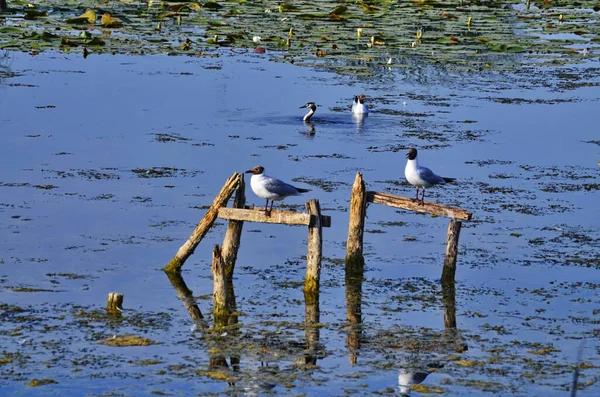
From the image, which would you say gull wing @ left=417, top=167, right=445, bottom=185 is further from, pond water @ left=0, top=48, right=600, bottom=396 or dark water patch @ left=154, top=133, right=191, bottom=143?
dark water patch @ left=154, top=133, right=191, bottom=143

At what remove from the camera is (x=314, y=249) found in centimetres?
1299

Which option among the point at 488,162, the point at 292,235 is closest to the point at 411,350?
the point at 292,235

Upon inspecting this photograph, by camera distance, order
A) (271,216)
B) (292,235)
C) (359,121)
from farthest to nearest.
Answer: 1. (359,121)
2. (292,235)
3. (271,216)

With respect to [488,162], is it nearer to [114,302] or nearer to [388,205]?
[388,205]

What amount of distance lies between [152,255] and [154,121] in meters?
8.57

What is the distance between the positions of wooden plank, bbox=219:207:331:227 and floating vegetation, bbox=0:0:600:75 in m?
16.3

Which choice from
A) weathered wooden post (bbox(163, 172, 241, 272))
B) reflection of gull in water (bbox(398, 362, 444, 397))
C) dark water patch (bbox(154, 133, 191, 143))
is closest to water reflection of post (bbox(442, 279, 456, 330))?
reflection of gull in water (bbox(398, 362, 444, 397))

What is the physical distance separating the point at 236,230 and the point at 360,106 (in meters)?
10.0

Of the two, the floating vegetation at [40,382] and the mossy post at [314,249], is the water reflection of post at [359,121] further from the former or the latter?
the floating vegetation at [40,382]

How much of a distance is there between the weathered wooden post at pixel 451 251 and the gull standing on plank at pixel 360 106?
9717 mm

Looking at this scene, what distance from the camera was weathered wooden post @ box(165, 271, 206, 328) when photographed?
Result: 12.3 meters

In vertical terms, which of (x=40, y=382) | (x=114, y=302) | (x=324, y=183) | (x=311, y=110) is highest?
(x=311, y=110)

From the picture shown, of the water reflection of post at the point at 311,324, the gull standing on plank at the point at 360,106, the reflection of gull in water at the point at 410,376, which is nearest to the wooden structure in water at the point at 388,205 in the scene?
the water reflection of post at the point at 311,324

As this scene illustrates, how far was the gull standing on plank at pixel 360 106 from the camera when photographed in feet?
75.9
